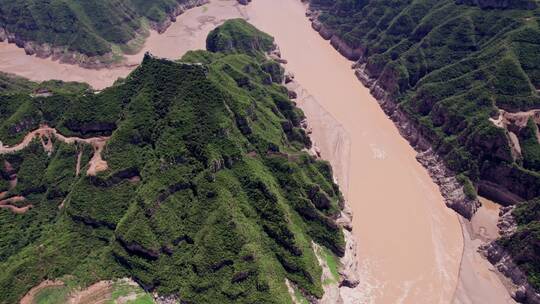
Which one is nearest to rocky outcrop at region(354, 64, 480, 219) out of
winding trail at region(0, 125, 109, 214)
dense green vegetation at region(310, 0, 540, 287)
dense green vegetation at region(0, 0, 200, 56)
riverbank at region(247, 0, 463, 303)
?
dense green vegetation at region(310, 0, 540, 287)

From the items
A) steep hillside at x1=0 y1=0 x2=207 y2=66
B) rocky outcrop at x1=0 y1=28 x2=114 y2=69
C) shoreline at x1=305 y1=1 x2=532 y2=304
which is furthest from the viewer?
steep hillside at x1=0 y1=0 x2=207 y2=66

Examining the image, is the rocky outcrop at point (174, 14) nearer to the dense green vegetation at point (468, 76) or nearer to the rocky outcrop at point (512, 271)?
the dense green vegetation at point (468, 76)

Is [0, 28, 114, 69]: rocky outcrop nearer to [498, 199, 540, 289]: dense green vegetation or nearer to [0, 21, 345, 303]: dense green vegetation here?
[0, 21, 345, 303]: dense green vegetation

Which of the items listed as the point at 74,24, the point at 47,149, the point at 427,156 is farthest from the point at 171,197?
the point at 74,24

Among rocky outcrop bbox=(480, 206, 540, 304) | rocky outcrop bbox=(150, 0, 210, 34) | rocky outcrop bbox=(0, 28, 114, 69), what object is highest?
rocky outcrop bbox=(480, 206, 540, 304)

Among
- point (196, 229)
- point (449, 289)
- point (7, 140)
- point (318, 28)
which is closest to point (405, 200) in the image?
point (449, 289)

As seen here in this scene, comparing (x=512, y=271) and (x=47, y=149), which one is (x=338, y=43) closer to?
(x=512, y=271)
